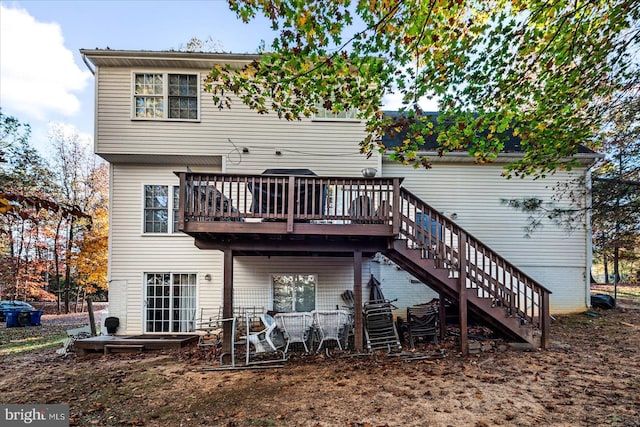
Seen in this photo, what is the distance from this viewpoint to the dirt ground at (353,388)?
12.7 ft

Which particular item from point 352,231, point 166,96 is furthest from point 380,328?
point 166,96

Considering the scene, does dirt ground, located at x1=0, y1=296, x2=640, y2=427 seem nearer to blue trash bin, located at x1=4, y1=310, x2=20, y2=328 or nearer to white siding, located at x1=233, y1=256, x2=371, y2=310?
white siding, located at x1=233, y1=256, x2=371, y2=310

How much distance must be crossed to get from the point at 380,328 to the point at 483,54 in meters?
5.53

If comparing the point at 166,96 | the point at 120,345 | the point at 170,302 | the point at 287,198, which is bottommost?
the point at 120,345

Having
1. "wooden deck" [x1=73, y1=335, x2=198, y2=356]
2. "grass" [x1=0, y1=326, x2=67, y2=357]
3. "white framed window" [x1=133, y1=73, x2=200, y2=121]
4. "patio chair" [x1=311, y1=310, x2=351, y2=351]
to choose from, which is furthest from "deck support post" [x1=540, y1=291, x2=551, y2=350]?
"grass" [x1=0, y1=326, x2=67, y2=357]

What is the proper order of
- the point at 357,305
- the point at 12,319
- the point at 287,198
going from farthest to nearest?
the point at 12,319
the point at 357,305
the point at 287,198

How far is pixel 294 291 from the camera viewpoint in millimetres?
8953

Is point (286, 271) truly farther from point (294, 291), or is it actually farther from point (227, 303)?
point (227, 303)

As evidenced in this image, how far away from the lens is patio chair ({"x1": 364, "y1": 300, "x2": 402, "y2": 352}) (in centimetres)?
668

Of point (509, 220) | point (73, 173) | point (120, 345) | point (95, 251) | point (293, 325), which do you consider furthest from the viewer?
point (73, 173)

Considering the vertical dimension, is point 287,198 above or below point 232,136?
below

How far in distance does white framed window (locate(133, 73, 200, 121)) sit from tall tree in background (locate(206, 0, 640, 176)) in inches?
167

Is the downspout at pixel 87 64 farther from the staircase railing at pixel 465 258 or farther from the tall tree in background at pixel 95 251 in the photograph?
the tall tree in background at pixel 95 251

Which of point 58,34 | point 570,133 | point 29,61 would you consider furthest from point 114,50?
point 570,133
